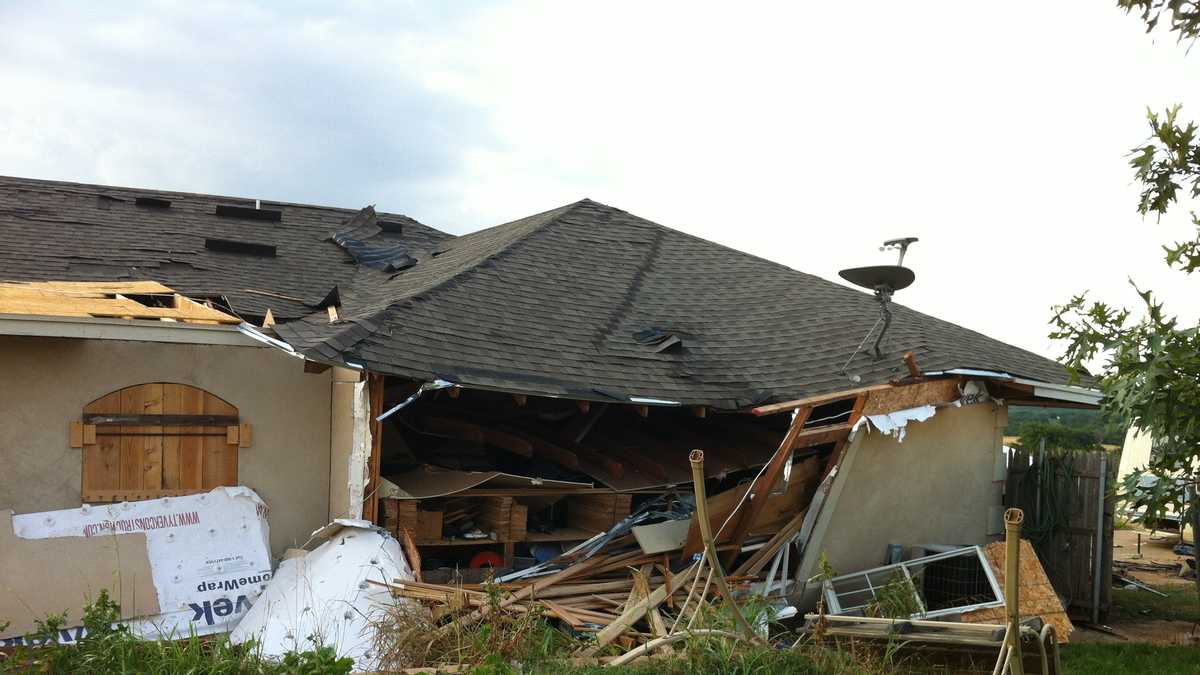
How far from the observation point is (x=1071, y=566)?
1267cm

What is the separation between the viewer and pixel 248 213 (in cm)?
1772

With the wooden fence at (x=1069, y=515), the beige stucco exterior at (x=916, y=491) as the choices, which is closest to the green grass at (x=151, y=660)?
the beige stucco exterior at (x=916, y=491)

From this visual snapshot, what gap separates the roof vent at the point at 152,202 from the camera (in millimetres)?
17328

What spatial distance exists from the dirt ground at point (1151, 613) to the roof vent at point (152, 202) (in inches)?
603

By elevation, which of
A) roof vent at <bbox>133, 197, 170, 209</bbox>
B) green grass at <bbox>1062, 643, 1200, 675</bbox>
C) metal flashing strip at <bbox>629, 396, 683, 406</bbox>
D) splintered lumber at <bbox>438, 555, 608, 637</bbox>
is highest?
roof vent at <bbox>133, 197, 170, 209</bbox>

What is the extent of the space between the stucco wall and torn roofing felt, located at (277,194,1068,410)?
28.3 inches

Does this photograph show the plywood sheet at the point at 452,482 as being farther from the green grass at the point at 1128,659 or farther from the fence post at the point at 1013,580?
the fence post at the point at 1013,580

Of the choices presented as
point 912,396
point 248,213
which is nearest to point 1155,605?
point 912,396

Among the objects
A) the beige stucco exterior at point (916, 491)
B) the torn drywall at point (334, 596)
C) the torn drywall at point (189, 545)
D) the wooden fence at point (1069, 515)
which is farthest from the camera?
the wooden fence at point (1069, 515)

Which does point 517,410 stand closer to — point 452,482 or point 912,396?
point 452,482

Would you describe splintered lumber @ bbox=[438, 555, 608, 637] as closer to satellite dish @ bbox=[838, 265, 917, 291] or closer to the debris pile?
the debris pile

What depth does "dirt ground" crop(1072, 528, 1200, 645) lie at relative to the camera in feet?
37.4

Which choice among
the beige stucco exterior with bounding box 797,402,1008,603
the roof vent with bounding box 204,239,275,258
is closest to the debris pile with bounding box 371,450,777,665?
the beige stucco exterior with bounding box 797,402,1008,603

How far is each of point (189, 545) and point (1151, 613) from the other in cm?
1156
